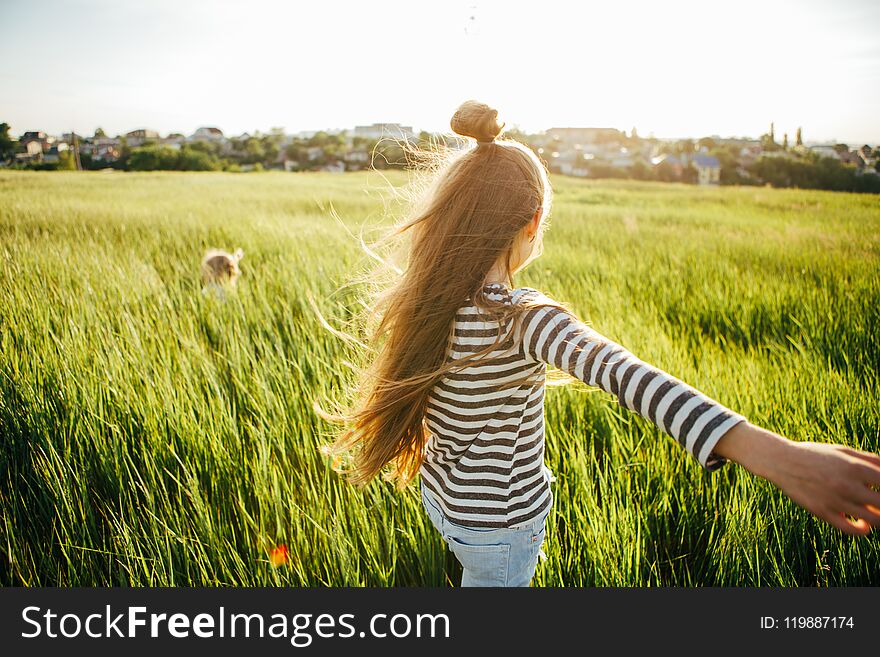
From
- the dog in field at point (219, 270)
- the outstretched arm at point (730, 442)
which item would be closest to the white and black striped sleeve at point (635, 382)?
the outstretched arm at point (730, 442)

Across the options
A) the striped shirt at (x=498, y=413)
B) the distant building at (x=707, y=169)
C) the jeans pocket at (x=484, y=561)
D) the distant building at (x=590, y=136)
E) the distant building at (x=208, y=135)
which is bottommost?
the jeans pocket at (x=484, y=561)

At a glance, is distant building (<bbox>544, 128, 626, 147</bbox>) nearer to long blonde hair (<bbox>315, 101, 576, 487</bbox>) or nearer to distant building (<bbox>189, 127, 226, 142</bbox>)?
distant building (<bbox>189, 127, 226, 142</bbox>)

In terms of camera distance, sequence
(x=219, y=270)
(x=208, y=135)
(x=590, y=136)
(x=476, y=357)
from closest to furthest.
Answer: (x=476, y=357) → (x=219, y=270) → (x=208, y=135) → (x=590, y=136)

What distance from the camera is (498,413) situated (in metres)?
1.04

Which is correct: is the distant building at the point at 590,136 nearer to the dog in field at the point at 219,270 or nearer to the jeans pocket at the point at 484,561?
the dog in field at the point at 219,270

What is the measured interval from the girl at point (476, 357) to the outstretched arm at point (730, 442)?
0.25ft

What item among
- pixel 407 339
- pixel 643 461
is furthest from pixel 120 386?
pixel 643 461

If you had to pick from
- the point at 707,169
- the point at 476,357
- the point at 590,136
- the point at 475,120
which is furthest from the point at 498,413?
the point at 590,136

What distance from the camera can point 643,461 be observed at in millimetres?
1672

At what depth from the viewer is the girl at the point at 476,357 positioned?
99 centimetres

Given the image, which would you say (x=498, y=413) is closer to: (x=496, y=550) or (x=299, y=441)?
(x=496, y=550)

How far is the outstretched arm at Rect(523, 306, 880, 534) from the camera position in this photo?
593mm

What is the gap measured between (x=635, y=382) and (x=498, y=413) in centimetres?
39

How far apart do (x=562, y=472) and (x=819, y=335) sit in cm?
188
